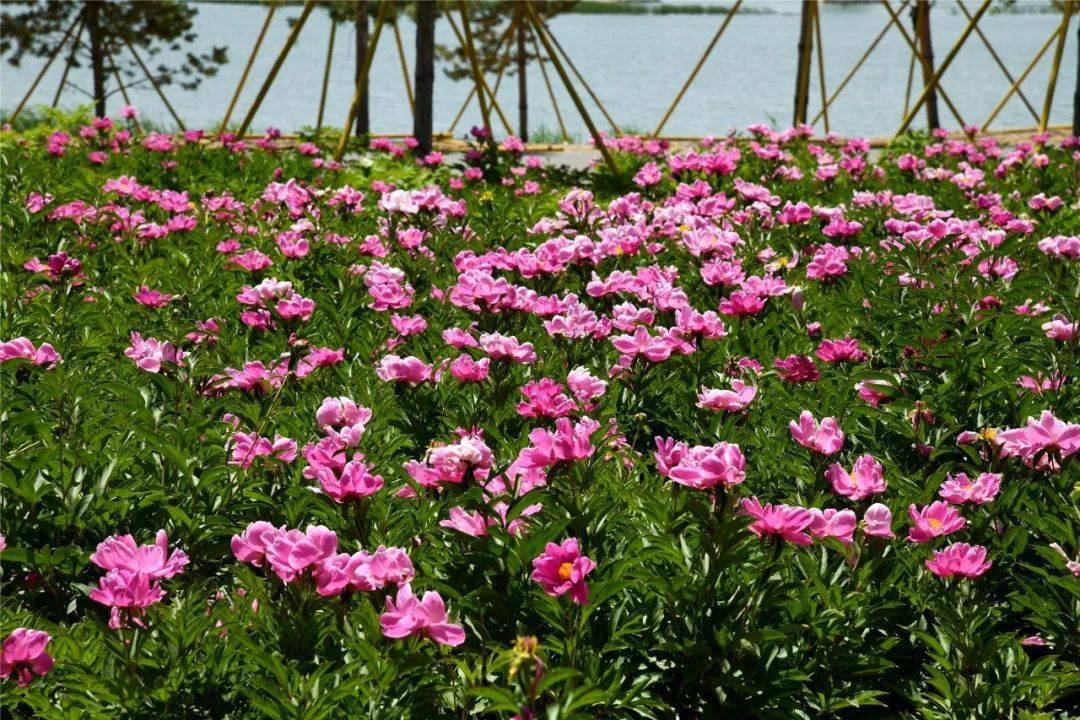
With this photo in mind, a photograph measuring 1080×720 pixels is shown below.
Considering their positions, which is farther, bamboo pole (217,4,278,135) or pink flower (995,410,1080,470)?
bamboo pole (217,4,278,135)

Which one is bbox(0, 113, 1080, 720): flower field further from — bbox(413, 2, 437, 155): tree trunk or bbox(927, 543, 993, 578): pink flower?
bbox(413, 2, 437, 155): tree trunk

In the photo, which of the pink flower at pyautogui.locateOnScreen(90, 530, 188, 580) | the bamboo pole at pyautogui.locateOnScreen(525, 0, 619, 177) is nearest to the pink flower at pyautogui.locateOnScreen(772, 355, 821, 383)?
the pink flower at pyautogui.locateOnScreen(90, 530, 188, 580)

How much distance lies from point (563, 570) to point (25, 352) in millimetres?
1622

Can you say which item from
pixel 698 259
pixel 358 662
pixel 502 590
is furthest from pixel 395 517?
pixel 698 259

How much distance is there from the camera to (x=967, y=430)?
8.41 ft

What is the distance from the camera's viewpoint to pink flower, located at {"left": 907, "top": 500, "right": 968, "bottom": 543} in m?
1.88

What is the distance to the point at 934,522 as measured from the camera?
1897mm

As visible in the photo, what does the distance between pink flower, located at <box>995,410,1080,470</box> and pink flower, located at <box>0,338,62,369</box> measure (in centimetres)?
220

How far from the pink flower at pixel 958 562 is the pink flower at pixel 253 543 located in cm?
115

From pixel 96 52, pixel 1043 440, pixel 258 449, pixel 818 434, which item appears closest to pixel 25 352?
pixel 258 449

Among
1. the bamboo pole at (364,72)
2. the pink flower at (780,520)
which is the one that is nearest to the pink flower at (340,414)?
the pink flower at (780,520)

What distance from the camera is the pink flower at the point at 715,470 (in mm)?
1646

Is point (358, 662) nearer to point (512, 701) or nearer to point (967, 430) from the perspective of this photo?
point (512, 701)

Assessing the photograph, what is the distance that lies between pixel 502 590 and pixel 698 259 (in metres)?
2.46
